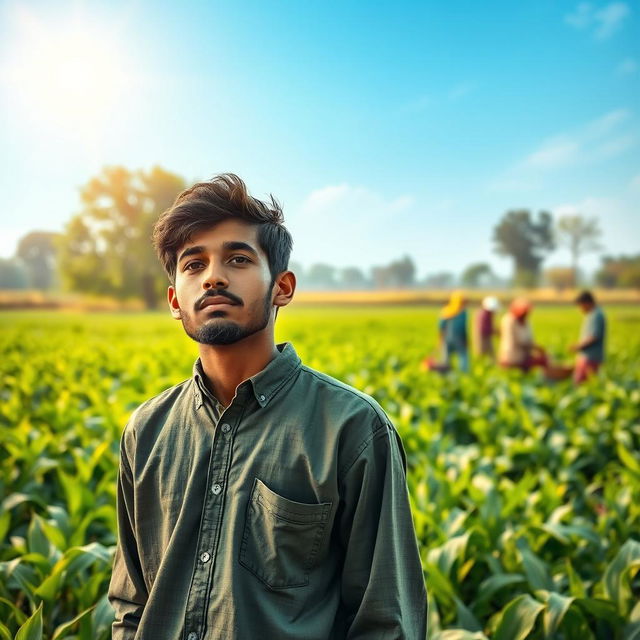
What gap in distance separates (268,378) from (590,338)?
7.60 m

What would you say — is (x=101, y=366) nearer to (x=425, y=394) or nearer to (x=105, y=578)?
(x=425, y=394)

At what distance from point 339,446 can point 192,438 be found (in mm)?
349

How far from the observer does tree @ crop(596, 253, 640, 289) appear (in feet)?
78.5

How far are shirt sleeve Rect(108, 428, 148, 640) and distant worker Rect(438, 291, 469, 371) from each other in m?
7.62

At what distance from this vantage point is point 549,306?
30.4 m

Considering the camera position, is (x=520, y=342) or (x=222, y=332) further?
(x=520, y=342)

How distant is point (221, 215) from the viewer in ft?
4.13

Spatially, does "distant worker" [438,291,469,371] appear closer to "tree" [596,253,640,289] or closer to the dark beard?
the dark beard

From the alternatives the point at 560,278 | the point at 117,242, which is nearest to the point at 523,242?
the point at 560,278

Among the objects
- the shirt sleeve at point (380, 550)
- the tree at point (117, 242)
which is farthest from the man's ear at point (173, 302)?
the tree at point (117, 242)

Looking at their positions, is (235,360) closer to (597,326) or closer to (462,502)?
(462,502)

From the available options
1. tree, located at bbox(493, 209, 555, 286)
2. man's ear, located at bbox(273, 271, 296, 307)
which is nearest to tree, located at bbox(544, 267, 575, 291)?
tree, located at bbox(493, 209, 555, 286)

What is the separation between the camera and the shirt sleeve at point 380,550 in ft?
3.86

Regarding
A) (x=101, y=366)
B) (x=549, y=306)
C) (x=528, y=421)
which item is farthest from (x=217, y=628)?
(x=549, y=306)
